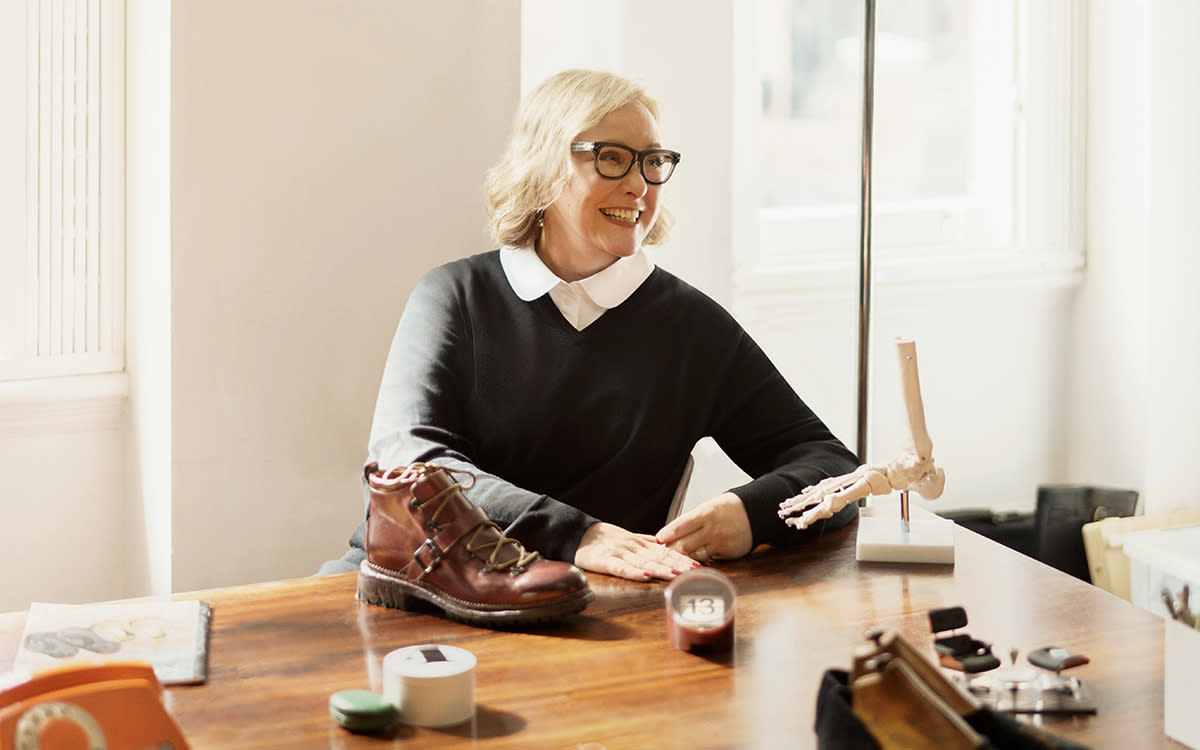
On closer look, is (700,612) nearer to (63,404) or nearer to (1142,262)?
(63,404)

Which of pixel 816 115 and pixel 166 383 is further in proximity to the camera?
pixel 816 115

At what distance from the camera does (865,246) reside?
266cm

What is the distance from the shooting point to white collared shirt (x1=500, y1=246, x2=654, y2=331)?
6.81 ft

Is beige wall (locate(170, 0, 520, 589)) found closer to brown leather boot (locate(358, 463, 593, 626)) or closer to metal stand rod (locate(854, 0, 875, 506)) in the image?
metal stand rod (locate(854, 0, 875, 506))

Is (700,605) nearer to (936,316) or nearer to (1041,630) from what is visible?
(1041,630)

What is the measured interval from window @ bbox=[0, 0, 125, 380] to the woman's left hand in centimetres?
138

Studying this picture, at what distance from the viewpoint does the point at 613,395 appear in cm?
206

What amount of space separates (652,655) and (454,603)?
0.80 feet

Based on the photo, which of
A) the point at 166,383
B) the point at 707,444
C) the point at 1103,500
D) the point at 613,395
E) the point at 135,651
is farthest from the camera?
the point at 1103,500

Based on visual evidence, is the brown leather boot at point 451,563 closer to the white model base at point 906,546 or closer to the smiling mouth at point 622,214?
the white model base at point 906,546

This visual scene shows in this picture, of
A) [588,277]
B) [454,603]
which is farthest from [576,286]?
[454,603]

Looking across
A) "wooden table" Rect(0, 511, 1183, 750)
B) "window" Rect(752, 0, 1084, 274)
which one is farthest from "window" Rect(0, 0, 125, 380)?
"window" Rect(752, 0, 1084, 274)

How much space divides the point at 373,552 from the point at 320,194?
41.3 inches

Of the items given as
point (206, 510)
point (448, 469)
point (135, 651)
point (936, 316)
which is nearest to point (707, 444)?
point (936, 316)
